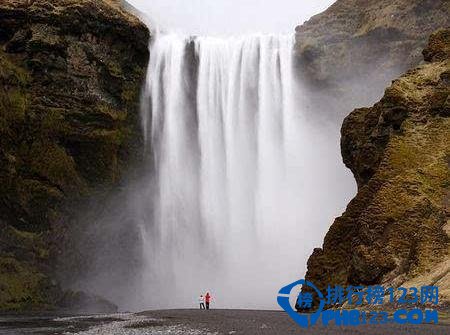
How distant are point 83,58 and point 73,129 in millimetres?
7365

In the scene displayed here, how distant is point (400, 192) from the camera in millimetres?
23922

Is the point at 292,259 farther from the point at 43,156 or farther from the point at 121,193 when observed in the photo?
the point at 43,156

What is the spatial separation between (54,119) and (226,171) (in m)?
20.1

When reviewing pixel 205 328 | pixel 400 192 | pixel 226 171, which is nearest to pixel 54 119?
pixel 226 171

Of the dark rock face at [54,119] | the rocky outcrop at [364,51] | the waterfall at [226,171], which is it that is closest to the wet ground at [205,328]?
the dark rock face at [54,119]

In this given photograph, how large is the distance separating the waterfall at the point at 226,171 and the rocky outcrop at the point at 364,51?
260 cm

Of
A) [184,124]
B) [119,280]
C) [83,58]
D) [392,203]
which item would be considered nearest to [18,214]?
[119,280]

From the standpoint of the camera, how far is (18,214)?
155ft

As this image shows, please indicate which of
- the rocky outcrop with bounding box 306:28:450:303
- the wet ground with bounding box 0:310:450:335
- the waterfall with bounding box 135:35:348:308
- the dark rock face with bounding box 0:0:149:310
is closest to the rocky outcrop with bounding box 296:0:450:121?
the waterfall with bounding box 135:35:348:308

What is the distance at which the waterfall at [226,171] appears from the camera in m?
54.7

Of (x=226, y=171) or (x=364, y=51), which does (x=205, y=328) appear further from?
(x=364, y=51)

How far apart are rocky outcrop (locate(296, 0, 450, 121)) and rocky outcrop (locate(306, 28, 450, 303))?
28.5 m

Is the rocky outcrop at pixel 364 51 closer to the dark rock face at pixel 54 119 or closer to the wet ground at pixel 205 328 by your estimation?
the dark rock face at pixel 54 119

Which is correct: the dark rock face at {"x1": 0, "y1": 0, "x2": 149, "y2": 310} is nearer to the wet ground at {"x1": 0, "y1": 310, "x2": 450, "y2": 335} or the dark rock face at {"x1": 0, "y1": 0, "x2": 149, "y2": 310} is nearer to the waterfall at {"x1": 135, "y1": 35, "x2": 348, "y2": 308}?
the waterfall at {"x1": 135, "y1": 35, "x2": 348, "y2": 308}
